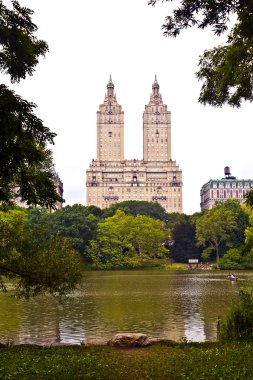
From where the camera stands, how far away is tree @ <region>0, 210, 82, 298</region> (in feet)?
48.0

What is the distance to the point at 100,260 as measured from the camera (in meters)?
82.2

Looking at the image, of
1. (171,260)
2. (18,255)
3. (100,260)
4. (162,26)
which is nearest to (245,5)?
(162,26)

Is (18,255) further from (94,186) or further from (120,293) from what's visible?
(94,186)

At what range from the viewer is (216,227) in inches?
3374

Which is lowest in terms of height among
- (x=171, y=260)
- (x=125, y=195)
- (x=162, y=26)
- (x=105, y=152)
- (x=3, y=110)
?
(x=171, y=260)

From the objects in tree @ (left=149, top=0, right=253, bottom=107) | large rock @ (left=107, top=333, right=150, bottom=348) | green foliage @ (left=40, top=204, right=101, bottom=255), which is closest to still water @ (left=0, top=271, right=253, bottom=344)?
large rock @ (left=107, top=333, right=150, bottom=348)

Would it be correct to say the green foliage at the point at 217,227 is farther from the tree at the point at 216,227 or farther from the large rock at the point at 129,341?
the large rock at the point at 129,341

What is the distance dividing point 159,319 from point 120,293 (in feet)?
44.0

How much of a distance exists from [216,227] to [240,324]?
72.2 meters

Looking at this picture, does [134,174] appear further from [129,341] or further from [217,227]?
[129,341]

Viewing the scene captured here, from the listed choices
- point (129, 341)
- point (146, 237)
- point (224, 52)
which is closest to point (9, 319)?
point (129, 341)

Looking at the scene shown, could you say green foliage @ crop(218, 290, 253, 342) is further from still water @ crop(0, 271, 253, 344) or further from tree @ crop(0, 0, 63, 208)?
tree @ crop(0, 0, 63, 208)

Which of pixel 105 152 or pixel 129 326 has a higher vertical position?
pixel 105 152

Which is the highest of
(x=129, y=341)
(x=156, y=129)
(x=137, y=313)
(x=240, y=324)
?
(x=156, y=129)
